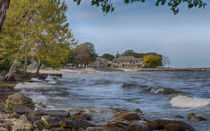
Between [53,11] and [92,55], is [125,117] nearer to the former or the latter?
[53,11]

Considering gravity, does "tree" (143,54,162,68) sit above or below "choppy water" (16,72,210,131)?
above

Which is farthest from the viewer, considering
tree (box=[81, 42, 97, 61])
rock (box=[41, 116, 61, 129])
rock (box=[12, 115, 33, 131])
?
tree (box=[81, 42, 97, 61])

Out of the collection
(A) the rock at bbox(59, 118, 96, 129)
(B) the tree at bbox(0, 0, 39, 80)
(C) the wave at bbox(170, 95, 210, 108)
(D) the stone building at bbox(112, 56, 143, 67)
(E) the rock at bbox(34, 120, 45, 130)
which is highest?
(B) the tree at bbox(0, 0, 39, 80)

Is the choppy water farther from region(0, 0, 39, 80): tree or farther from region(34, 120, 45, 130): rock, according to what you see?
region(0, 0, 39, 80): tree

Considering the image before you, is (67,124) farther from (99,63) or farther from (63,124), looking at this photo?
(99,63)

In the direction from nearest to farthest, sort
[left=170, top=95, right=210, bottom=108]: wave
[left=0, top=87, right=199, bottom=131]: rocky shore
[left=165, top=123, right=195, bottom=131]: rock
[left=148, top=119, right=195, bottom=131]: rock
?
[left=0, top=87, right=199, bottom=131]: rocky shore < [left=165, top=123, right=195, bottom=131]: rock < [left=148, top=119, right=195, bottom=131]: rock < [left=170, top=95, right=210, bottom=108]: wave

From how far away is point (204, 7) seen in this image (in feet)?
28.6

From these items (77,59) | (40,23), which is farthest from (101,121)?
(77,59)

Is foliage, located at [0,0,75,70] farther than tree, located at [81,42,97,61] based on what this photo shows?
No

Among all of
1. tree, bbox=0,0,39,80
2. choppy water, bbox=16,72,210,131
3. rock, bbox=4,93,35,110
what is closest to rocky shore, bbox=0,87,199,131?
rock, bbox=4,93,35,110

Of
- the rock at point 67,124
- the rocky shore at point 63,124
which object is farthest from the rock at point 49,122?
the rock at point 67,124

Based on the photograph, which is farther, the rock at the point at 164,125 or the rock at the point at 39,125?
the rock at the point at 164,125

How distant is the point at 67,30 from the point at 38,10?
4982mm

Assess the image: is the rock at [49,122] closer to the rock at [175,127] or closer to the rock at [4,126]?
the rock at [4,126]
